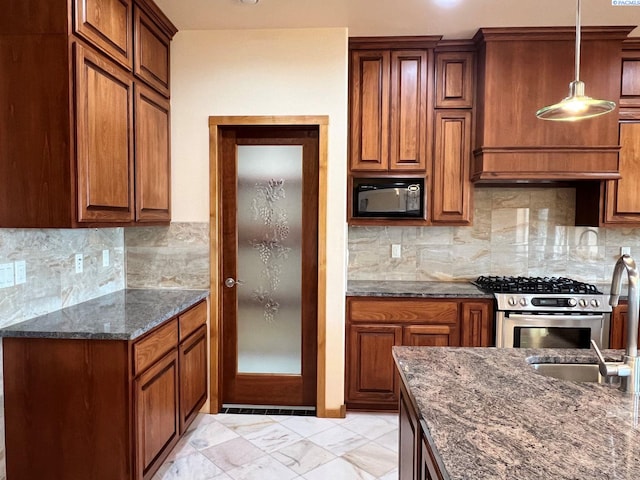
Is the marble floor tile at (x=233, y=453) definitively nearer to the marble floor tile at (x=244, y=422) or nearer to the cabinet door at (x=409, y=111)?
the marble floor tile at (x=244, y=422)

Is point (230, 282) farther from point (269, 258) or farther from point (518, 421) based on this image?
point (518, 421)

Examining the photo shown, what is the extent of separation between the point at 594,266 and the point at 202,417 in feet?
11.5

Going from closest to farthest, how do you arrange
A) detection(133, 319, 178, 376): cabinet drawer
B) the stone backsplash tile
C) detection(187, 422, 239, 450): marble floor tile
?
detection(133, 319, 178, 376): cabinet drawer → detection(187, 422, 239, 450): marble floor tile → the stone backsplash tile

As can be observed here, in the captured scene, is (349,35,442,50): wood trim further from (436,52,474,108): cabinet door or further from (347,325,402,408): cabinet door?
(347,325,402,408): cabinet door

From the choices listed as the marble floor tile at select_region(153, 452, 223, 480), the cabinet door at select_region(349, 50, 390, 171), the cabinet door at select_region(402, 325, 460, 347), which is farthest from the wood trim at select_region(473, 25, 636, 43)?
the marble floor tile at select_region(153, 452, 223, 480)

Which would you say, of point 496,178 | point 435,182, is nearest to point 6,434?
point 435,182

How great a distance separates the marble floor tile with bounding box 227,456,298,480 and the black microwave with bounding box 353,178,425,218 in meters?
1.82

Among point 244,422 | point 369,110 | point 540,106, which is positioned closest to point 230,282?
point 244,422

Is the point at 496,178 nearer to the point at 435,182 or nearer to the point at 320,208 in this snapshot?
the point at 435,182

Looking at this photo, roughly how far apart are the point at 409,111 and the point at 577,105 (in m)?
1.63

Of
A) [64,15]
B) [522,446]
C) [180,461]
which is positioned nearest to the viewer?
[522,446]

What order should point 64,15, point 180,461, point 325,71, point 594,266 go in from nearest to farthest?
point 64,15
point 180,461
point 325,71
point 594,266

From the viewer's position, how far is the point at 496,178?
120 inches

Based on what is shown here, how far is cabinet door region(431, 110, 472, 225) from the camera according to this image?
3.23 metres
